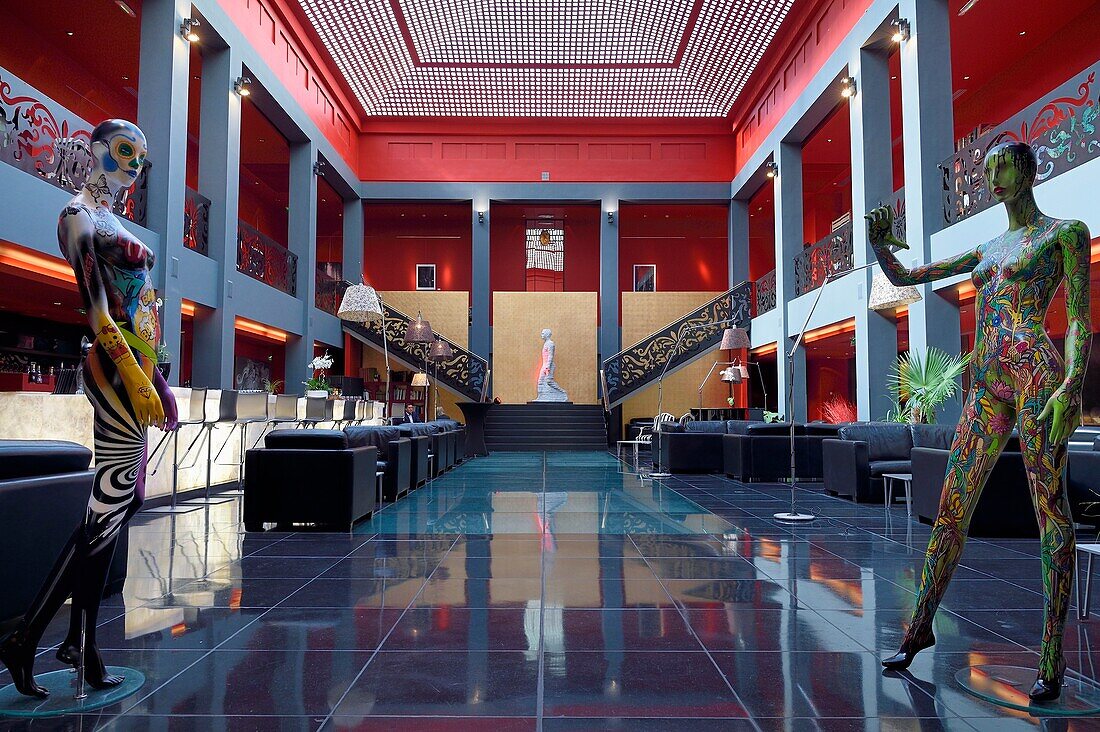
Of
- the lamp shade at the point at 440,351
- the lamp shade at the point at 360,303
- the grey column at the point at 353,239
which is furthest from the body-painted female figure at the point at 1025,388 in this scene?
the grey column at the point at 353,239

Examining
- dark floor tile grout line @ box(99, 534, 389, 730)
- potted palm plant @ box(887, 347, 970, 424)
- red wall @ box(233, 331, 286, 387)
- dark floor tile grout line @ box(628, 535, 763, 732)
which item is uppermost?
red wall @ box(233, 331, 286, 387)

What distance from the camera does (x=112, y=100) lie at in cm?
1352

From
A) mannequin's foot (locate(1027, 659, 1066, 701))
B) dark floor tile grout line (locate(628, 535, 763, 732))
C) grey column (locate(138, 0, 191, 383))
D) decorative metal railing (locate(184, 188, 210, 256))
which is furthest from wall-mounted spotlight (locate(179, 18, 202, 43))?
mannequin's foot (locate(1027, 659, 1066, 701))

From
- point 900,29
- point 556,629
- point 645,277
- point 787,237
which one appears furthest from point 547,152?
point 556,629

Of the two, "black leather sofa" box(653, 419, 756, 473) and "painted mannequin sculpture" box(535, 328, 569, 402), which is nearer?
"black leather sofa" box(653, 419, 756, 473)

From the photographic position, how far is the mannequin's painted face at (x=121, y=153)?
228cm

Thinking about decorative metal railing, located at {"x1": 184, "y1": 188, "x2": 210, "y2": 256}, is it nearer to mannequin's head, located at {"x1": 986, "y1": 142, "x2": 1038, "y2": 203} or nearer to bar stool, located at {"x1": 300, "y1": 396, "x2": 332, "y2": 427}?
bar stool, located at {"x1": 300, "y1": 396, "x2": 332, "y2": 427}

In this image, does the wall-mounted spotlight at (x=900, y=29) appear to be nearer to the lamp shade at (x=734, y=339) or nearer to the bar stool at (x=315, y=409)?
the lamp shade at (x=734, y=339)

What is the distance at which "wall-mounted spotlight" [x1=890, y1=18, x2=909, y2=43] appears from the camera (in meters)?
9.60

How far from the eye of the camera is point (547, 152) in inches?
730

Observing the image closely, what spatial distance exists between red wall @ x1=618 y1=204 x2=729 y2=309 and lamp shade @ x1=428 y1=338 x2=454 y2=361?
7168 millimetres

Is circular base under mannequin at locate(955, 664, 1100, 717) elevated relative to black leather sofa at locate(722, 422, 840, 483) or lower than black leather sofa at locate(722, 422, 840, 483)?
lower

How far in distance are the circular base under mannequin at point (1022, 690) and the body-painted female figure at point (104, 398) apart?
264cm

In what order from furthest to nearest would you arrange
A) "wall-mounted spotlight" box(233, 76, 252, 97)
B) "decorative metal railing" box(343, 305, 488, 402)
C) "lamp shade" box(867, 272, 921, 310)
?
"decorative metal railing" box(343, 305, 488, 402)
"wall-mounted spotlight" box(233, 76, 252, 97)
"lamp shade" box(867, 272, 921, 310)
